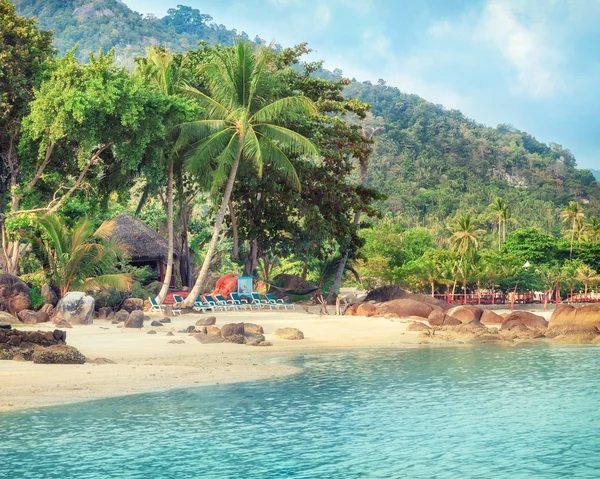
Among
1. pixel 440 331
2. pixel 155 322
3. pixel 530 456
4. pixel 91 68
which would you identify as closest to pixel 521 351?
pixel 440 331

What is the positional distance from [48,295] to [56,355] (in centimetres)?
809

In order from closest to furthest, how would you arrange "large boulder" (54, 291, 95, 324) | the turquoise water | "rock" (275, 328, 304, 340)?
the turquoise water
"large boulder" (54, 291, 95, 324)
"rock" (275, 328, 304, 340)

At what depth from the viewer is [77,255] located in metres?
22.7

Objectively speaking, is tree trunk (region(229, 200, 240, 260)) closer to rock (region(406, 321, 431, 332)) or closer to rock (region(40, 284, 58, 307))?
rock (region(406, 321, 431, 332))

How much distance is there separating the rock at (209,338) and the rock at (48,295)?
202 inches

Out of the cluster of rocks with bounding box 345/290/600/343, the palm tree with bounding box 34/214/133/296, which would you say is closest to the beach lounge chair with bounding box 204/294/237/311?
the palm tree with bounding box 34/214/133/296

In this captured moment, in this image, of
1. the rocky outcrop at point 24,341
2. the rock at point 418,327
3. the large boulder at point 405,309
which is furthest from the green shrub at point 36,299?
the large boulder at point 405,309

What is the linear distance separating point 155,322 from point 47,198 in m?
7.35

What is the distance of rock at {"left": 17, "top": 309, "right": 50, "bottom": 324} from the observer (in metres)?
20.3

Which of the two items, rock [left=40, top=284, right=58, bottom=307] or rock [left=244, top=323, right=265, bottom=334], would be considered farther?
rock [left=40, top=284, right=58, bottom=307]

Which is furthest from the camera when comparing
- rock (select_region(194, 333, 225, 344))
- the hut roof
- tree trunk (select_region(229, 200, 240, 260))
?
tree trunk (select_region(229, 200, 240, 260))

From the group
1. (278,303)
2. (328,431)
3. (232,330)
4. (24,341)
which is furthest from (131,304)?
(328,431)

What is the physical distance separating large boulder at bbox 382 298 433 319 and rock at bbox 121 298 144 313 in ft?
31.6

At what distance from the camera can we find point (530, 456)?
32.9 ft
